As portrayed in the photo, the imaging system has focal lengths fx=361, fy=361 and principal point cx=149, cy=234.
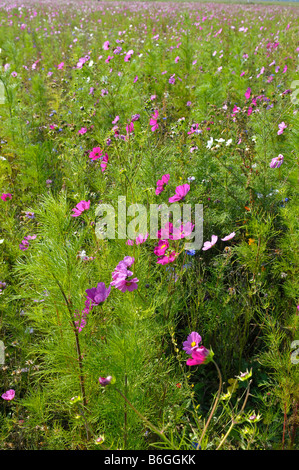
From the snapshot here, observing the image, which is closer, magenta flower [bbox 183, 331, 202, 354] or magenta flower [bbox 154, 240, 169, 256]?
magenta flower [bbox 183, 331, 202, 354]

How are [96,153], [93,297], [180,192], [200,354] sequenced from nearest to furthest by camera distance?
[200,354]
[93,297]
[180,192]
[96,153]

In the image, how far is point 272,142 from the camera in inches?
101

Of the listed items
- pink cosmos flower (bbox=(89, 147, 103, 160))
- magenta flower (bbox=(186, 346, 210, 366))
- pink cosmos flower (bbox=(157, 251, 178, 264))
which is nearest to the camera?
magenta flower (bbox=(186, 346, 210, 366))

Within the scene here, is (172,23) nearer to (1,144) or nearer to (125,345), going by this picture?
(1,144)

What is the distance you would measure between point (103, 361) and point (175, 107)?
3286 mm

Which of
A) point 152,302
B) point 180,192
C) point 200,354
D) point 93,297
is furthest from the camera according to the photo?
point 180,192

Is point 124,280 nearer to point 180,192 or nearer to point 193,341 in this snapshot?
point 193,341

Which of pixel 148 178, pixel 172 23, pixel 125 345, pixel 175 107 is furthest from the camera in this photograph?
pixel 172 23

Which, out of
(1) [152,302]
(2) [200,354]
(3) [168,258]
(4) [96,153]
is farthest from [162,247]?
(4) [96,153]

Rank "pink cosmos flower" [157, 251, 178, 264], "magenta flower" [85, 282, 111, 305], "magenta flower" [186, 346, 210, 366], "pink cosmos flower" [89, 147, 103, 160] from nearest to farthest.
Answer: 1. "magenta flower" [186, 346, 210, 366]
2. "magenta flower" [85, 282, 111, 305]
3. "pink cosmos flower" [157, 251, 178, 264]
4. "pink cosmos flower" [89, 147, 103, 160]

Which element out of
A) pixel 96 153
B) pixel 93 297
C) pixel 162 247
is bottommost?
pixel 93 297

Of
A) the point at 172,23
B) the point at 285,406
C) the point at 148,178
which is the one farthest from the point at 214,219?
the point at 172,23

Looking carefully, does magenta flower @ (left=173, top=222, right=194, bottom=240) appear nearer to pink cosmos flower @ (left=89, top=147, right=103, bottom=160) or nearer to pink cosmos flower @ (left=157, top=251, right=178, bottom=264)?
pink cosmos flower @ (left=157, top=251, right=178, bottom=264)

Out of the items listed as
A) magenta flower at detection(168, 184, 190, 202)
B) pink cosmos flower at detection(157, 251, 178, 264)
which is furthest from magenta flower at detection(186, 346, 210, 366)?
magenta flower at detection(168, 184, 190, 202)
